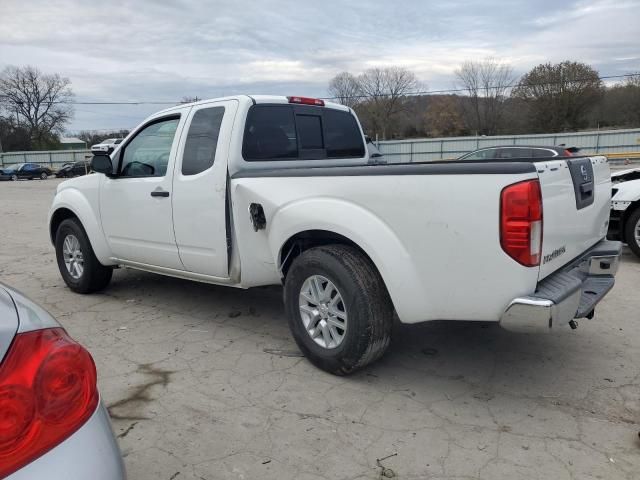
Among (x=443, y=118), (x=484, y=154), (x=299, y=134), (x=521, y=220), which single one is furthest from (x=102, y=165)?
(x=443, y=118)

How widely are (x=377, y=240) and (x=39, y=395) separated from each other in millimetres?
2091

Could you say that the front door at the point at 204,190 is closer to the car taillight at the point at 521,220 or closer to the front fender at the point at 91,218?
the front fender at the point at 91,218

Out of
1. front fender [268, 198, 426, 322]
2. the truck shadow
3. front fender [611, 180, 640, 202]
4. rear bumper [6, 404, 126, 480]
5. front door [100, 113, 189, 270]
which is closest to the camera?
rear bumper [6, 404, 126, 480]

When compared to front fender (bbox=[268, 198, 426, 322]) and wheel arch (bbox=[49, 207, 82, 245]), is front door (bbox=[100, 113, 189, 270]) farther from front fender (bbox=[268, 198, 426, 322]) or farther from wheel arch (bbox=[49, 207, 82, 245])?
front fender (bbox=[268, 198, 426, 322])

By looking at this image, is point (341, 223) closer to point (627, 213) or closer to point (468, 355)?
point (468, 355)

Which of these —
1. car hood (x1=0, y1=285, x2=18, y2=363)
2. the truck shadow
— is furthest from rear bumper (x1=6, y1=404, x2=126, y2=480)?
the truck shadow

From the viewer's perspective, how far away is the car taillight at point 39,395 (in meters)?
1.32

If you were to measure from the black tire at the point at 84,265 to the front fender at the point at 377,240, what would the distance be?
10.0 ft

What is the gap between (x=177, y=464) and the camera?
8.73 feet

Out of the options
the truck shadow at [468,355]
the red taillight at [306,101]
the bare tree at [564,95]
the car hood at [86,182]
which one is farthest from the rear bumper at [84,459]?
the bare tree at [564,95]

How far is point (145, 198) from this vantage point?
4676 millimetres

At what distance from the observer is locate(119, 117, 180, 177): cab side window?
4570 mm

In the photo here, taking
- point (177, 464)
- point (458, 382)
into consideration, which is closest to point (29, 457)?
point (177, 464)

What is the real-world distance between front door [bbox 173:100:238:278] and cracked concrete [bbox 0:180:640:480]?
2.38ft
